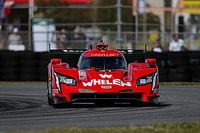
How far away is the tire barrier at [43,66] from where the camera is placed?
22.3m

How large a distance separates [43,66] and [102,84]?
31.7 ft

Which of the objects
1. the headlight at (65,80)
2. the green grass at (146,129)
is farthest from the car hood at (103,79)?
the green grass at (146,129)

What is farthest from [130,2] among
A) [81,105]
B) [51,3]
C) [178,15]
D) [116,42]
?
[81,105]

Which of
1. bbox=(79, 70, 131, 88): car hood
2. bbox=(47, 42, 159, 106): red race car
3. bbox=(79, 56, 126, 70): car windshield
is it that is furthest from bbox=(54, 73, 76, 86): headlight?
bbox=(79, 56, 126, 70): car windshield

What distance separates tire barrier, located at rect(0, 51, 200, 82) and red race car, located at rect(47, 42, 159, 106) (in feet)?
27.5

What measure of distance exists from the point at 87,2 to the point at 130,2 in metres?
9.37

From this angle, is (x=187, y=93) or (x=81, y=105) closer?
(x=81, y=105)

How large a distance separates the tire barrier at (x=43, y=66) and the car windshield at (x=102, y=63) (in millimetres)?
7903

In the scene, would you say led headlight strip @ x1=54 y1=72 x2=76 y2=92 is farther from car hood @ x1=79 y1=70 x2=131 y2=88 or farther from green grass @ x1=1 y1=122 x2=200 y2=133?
green grass @ x1=1 y1=122 x2=200 y2=133

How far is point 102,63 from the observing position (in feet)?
47.2

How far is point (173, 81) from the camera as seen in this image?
22375 mm

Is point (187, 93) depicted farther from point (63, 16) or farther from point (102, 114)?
point (63, 16)

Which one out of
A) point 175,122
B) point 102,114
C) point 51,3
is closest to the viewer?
point 175,122

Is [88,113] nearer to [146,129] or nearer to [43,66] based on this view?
[146,129]
